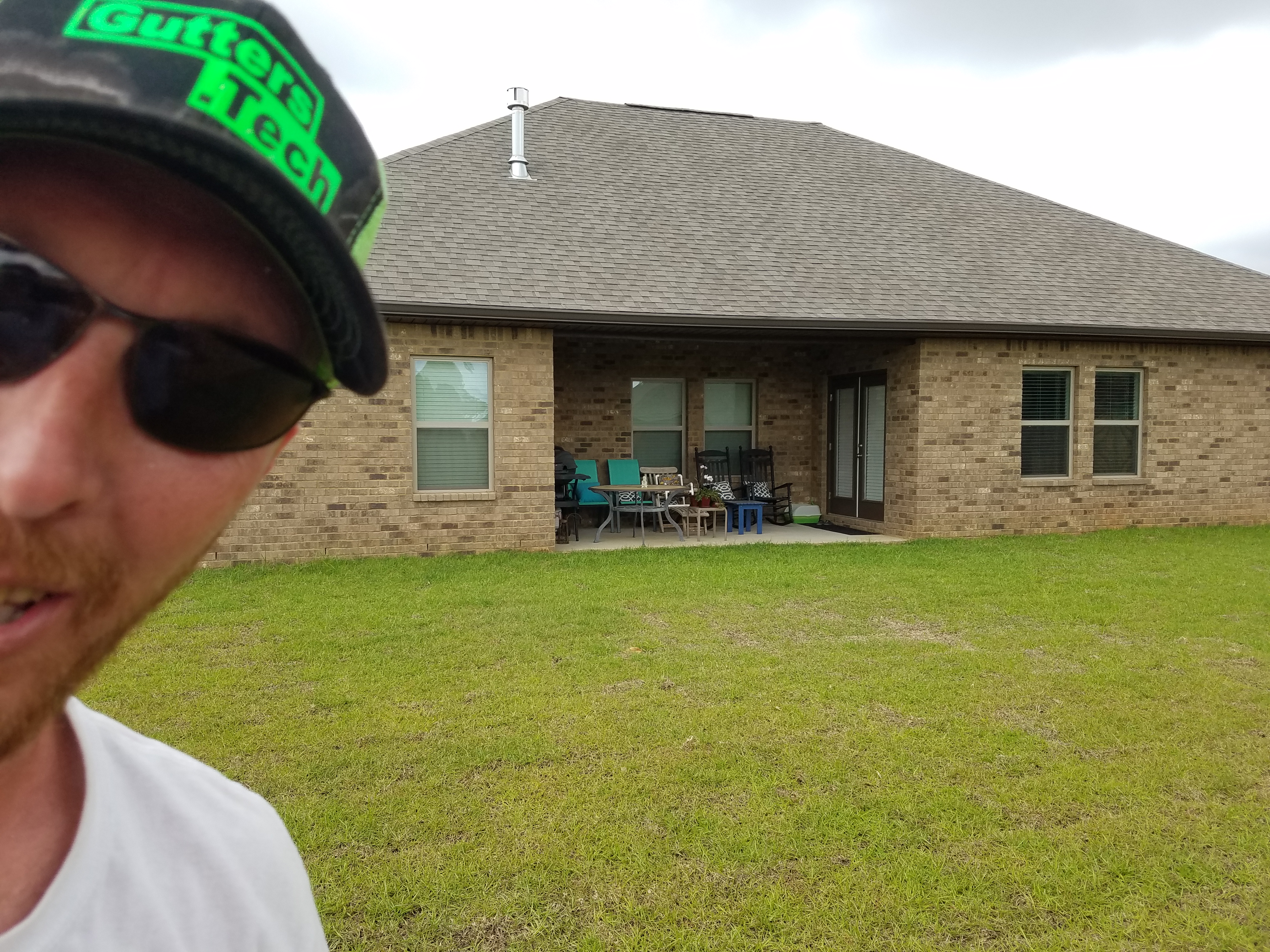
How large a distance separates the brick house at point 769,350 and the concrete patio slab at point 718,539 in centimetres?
67

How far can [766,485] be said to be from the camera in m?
14.1

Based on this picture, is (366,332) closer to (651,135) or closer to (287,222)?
(287,222)

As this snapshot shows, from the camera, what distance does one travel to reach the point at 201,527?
0.63 metres

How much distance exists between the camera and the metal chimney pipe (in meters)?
13.0

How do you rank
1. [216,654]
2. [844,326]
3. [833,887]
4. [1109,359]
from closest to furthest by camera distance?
1. [833,887]
2. [216,654]
3. [844,326]
4. [1109,359]

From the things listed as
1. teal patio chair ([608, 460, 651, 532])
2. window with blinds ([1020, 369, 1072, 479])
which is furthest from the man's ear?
window with blinds ([1020, 369, 1072, 479])

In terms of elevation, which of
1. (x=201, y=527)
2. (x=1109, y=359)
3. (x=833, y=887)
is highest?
(x=1109, y=359)

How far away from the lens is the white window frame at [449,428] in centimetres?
1016

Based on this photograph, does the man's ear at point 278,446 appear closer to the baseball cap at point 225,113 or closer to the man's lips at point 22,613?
the baseball cap at point 225,113

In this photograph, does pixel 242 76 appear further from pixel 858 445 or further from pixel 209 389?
pixel 858 445

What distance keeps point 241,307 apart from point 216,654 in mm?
Result: 6089

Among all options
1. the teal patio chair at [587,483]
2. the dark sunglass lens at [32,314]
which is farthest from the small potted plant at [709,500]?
the dark sunglass lens at [32,314]

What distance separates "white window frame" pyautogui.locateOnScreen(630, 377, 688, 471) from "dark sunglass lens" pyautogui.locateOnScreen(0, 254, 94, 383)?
44.1ft

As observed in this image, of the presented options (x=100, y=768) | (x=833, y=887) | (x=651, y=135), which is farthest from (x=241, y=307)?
(x=651, y=135)
